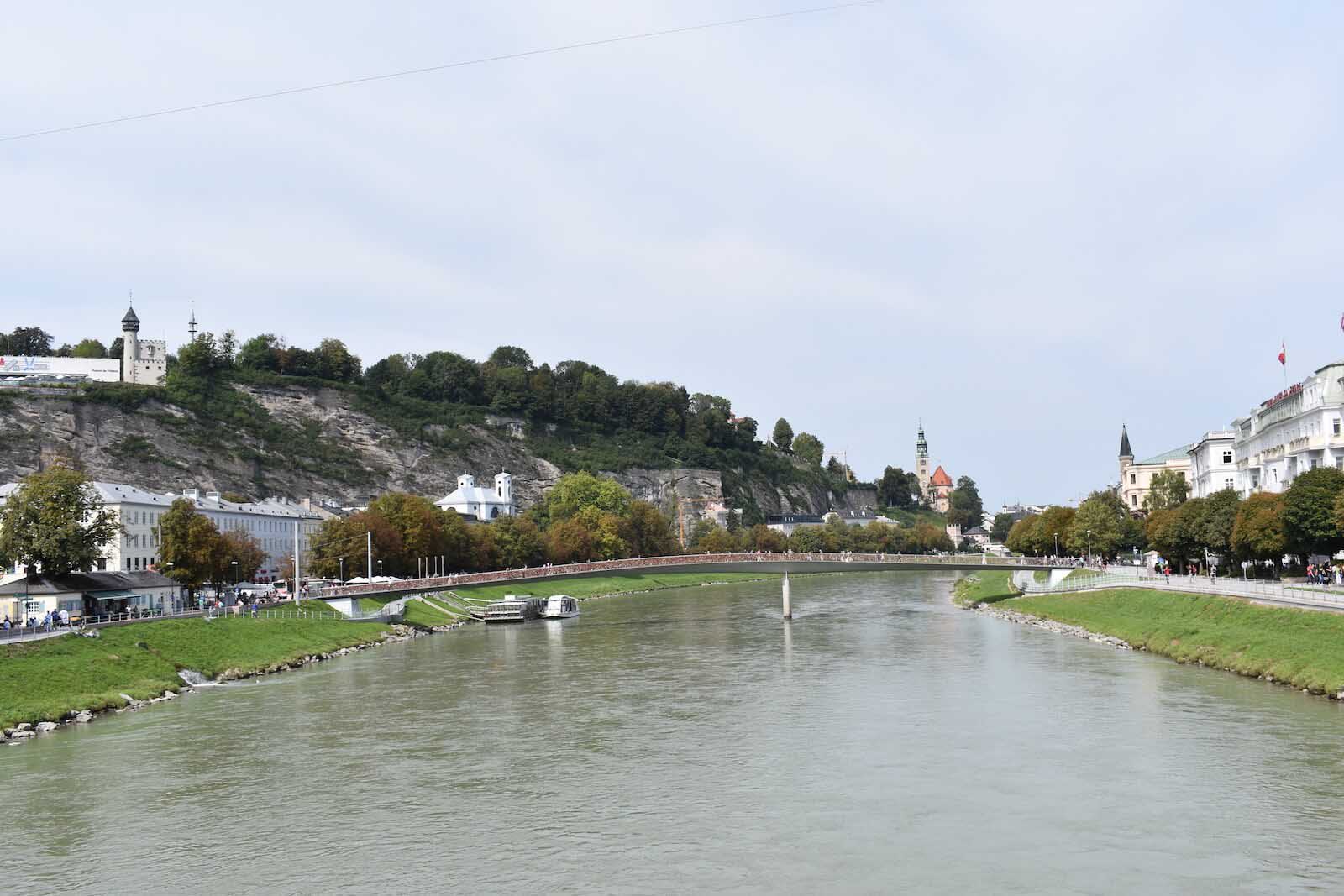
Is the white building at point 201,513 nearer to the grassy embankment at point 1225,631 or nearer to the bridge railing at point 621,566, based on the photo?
the bridge railing at point 621,566

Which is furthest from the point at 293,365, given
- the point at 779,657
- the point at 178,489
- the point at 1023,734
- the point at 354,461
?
the point at 1023,734

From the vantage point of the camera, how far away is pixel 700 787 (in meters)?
29.5

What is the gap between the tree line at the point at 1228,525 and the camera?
63656 mm

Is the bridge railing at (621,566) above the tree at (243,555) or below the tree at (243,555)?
below

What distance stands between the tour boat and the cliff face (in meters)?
57.4

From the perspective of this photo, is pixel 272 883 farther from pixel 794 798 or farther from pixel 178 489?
pixel 178 489

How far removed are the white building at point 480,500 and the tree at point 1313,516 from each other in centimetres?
11908

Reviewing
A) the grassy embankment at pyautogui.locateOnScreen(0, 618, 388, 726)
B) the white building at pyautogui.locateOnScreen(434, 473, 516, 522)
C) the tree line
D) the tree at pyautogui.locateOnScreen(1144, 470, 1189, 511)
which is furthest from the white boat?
the white building at pyautogui.locateOnScreen(434, 473, 516, 522)

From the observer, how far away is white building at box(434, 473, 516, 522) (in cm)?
17125

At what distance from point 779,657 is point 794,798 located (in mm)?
29900

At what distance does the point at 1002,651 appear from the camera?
191 feet

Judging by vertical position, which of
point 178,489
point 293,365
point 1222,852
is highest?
point 293,365

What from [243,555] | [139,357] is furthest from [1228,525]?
[139,357]

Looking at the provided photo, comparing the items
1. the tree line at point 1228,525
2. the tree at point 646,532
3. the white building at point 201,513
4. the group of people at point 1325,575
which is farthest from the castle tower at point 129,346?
the group of people at point 1325,575
